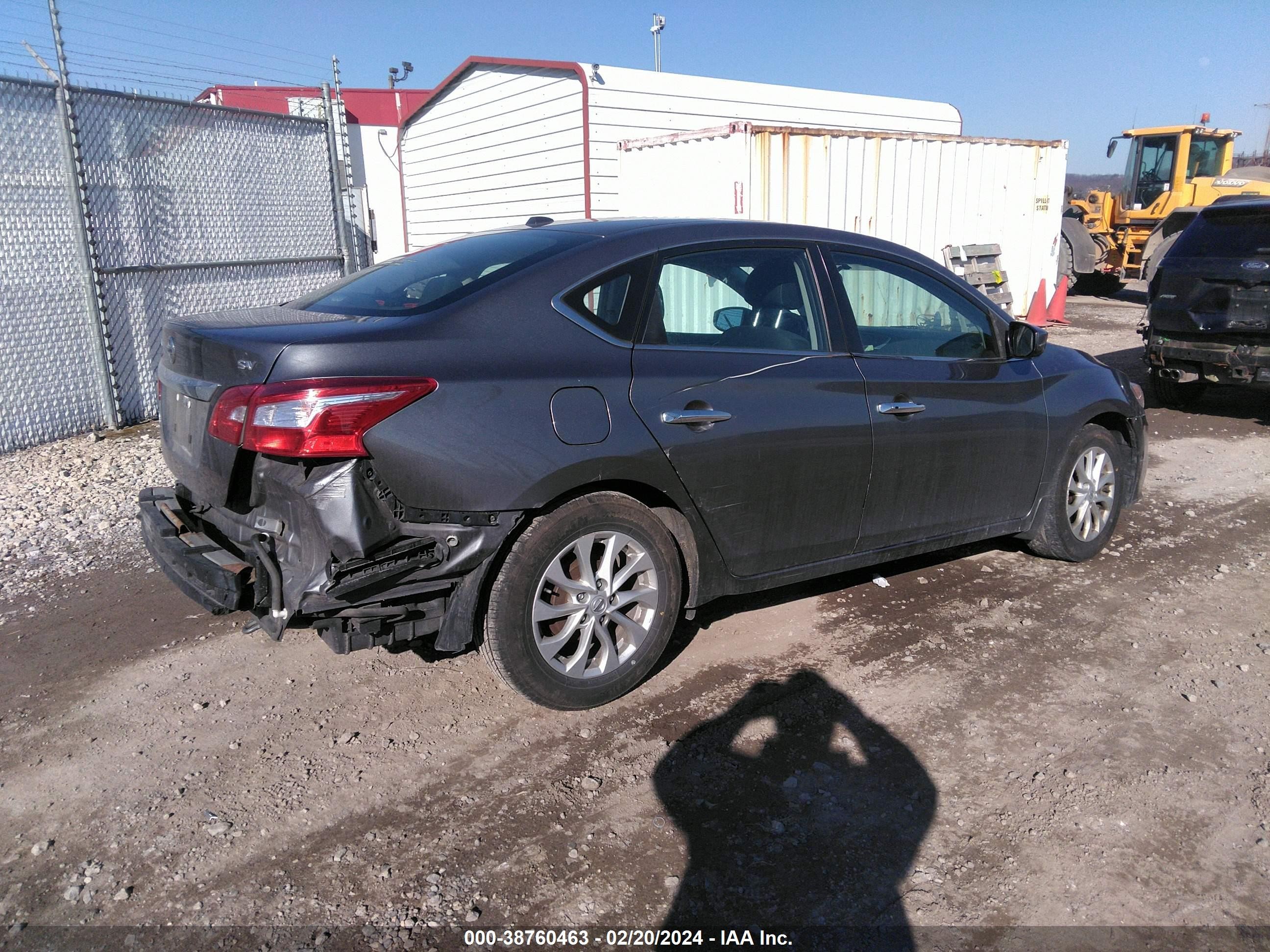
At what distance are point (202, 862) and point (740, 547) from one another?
2106mm

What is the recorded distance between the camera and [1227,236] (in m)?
8.02

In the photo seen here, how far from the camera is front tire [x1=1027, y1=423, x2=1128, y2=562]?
15.8 ft

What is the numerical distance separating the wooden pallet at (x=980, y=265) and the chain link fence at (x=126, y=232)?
8.16m

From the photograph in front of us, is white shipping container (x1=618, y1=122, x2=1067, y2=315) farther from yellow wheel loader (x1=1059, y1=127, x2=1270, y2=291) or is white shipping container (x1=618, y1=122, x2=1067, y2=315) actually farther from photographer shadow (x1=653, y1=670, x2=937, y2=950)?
photographer shadow (x1=653, y1=670, x2=937, y2=950)

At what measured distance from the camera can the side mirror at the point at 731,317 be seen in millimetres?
3805

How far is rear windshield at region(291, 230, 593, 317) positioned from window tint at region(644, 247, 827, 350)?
1.47ft

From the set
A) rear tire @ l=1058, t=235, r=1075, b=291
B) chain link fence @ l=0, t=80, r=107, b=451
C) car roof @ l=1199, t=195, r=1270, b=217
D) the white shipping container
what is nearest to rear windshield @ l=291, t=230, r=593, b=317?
the white shipping container

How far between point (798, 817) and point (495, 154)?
11.6 metres

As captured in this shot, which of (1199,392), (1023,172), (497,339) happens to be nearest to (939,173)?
(1023,172)

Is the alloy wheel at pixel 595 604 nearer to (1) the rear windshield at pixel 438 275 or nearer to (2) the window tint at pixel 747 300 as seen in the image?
(2) the window tint at pixel 747 300

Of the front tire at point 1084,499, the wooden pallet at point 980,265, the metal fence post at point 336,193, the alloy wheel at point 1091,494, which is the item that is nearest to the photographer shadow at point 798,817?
the front tire at point 1084,499

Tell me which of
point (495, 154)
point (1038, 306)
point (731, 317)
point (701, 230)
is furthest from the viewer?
point (1038, 306)

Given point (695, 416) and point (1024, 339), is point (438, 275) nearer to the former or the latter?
point (695, 416)

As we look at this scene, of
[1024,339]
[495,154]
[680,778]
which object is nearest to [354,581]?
[680,778]
